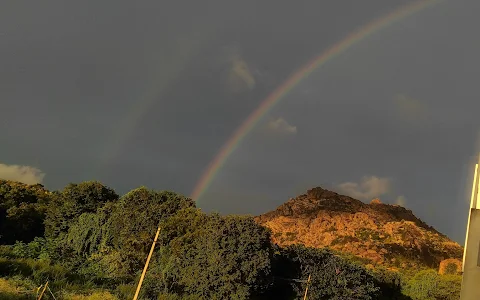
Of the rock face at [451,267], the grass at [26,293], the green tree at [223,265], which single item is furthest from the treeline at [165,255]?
the rock face at [451,267]

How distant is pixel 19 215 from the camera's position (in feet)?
153

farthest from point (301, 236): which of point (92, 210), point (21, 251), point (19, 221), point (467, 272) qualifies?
point (467, 272)

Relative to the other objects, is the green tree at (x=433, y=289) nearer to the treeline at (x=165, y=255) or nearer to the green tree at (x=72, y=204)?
the treeline at (x=165, y=255)

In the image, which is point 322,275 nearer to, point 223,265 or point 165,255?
point 223,265

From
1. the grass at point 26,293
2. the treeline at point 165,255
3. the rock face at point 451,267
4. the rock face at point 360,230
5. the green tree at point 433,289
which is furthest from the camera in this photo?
the rock face at point 360,230

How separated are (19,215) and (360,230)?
74953 millimetres

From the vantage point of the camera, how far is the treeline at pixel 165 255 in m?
27.8

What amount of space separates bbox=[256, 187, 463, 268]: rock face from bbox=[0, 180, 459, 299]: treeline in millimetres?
30739

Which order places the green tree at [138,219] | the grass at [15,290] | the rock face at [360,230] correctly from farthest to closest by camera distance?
the rock face at [360,230] < the green tree at [138,219] < the grass at [15,290]

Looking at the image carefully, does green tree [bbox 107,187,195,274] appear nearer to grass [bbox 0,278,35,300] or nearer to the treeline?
the treeline

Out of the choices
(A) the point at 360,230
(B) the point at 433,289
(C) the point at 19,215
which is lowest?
(C) the point at 19,215

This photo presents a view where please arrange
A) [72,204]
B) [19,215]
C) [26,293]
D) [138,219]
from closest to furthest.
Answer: [26,293] < [138,219] < [19,215] < [72,204]

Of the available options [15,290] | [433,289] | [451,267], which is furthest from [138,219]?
[451,267]

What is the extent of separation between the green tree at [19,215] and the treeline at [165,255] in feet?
0.37
